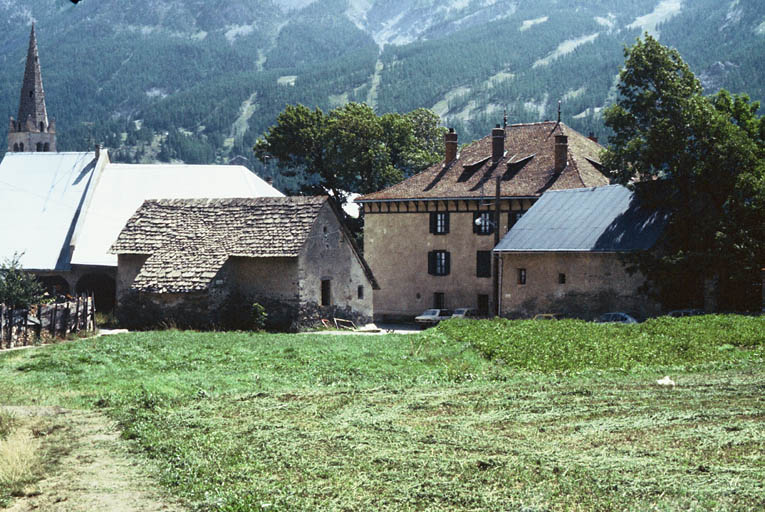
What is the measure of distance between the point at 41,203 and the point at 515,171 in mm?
27440

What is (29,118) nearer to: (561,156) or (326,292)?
(561,156)

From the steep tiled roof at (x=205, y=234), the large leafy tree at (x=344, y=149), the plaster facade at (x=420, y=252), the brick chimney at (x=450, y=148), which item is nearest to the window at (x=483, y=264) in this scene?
the plaster facade at (x=420, y=252)

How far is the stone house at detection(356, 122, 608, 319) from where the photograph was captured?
A: 52844mm

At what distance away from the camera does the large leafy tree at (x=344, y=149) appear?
65.6m

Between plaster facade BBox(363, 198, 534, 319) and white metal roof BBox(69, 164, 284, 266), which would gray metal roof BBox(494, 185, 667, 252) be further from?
white metal roof BBox(69, 164, 284, 266)

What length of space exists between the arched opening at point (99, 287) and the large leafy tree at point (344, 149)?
58.8ft

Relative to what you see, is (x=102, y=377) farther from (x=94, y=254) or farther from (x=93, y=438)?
(x=94, y=254)

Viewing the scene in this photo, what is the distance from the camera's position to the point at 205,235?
38.9 m

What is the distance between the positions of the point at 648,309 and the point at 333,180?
107ft

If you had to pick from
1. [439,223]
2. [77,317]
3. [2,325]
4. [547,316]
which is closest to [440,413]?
[2,325]

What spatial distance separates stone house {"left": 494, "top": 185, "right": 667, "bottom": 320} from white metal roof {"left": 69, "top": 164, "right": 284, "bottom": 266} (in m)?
18.4

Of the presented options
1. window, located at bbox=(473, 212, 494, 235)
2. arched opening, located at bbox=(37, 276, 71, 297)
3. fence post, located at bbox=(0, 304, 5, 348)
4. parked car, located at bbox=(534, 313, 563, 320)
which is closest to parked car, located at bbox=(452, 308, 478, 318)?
window, located at bbox=(473, 212, 494, 235)

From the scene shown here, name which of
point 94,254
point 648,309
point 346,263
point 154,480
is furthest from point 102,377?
point 94,254

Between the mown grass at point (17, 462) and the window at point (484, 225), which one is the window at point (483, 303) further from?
the mown grass at point (17, 462)
